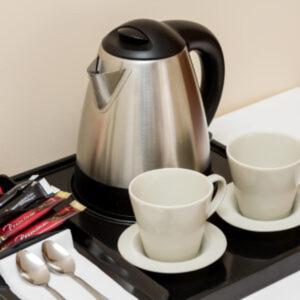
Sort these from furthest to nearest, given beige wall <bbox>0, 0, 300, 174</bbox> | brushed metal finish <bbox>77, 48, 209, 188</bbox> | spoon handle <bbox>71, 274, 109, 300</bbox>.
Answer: beige wall <bbox>0, 0, 300, 174</bbox> → brushed metal finish <bbox>77, 48, 209, 188</bbox> → spoon handle <bbox>71, 274, 109, 300</bbox>

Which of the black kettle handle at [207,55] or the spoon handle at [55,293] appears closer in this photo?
the spoon handle at [55,293]

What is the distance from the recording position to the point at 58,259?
2.30 feet

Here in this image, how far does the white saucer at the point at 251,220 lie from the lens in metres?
0.74

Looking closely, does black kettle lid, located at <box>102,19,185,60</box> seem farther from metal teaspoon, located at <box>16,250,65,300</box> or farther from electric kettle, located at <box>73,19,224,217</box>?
metal teaspoon, located at <box>16,250,65,300</box>

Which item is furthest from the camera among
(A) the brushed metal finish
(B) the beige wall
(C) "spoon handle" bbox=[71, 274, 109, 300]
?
(B) the beige wall

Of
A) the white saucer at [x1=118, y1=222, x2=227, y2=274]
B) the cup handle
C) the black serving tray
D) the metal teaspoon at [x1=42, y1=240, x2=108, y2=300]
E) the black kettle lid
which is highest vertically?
the black kettle lid

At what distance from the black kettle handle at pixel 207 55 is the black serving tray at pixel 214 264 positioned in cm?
16

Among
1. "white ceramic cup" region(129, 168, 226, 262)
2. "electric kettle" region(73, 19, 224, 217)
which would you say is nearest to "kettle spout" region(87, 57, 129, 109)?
"electric kettle" region(73, 19, 224, 217)

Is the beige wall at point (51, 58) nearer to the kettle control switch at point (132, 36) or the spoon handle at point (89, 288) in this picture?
the kettle control switch at point (132, 36)

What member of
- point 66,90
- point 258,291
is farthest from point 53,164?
point 258,291

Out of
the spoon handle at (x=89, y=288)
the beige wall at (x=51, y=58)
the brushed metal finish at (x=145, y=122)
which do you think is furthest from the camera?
the beige wall at (x=51, y=58)

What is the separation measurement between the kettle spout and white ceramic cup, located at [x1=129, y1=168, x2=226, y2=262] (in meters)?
0.10

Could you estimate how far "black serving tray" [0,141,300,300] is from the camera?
26.4 inches

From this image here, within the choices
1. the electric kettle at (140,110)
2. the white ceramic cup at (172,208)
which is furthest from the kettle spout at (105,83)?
the white ceramic cup at (172,208)
